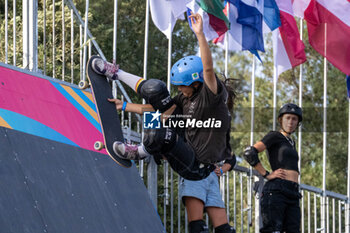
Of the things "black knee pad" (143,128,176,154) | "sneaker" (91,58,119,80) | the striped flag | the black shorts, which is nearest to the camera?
"black knee pad" (143,128,176,154)

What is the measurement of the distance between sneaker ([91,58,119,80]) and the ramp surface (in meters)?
0.64

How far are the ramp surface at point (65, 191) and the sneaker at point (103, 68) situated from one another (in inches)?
25.3

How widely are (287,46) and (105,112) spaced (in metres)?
4.64

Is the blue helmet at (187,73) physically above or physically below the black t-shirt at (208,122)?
above

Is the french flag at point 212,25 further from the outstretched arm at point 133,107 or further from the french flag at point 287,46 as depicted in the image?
the outstretched arm at point 133,107

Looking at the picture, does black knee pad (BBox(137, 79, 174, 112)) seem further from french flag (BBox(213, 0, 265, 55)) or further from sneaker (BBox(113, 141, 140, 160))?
french flag (BBox(213, 0, 265, 55))

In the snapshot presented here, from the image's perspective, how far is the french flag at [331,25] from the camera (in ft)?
29.9

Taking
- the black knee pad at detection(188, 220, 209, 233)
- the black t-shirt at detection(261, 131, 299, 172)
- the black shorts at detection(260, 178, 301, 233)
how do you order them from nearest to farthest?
the black knee pad at detection(188, 220, 209, 233) < the black shorts at detection(260, 178, 301, 233) < the black t-shirt at detection(261, 131, 299, 172)

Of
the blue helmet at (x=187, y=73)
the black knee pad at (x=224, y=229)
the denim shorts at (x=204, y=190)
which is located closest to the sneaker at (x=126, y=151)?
the blue helmet at (x=187, y=73)

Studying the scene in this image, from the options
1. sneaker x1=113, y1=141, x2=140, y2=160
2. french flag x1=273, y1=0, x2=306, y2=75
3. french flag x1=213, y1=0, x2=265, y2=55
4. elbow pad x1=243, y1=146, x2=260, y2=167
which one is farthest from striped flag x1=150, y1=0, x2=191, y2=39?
sneaker x1=113, y1=141, x2=140, y2=160

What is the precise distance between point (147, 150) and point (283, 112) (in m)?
2.51

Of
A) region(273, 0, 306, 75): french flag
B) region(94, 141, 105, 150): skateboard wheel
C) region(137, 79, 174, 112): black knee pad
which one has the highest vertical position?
region(273, 0, 306, 75): french flag

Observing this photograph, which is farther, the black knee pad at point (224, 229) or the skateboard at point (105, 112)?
the black knee pad at point (224, 229)

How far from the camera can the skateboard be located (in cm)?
504
